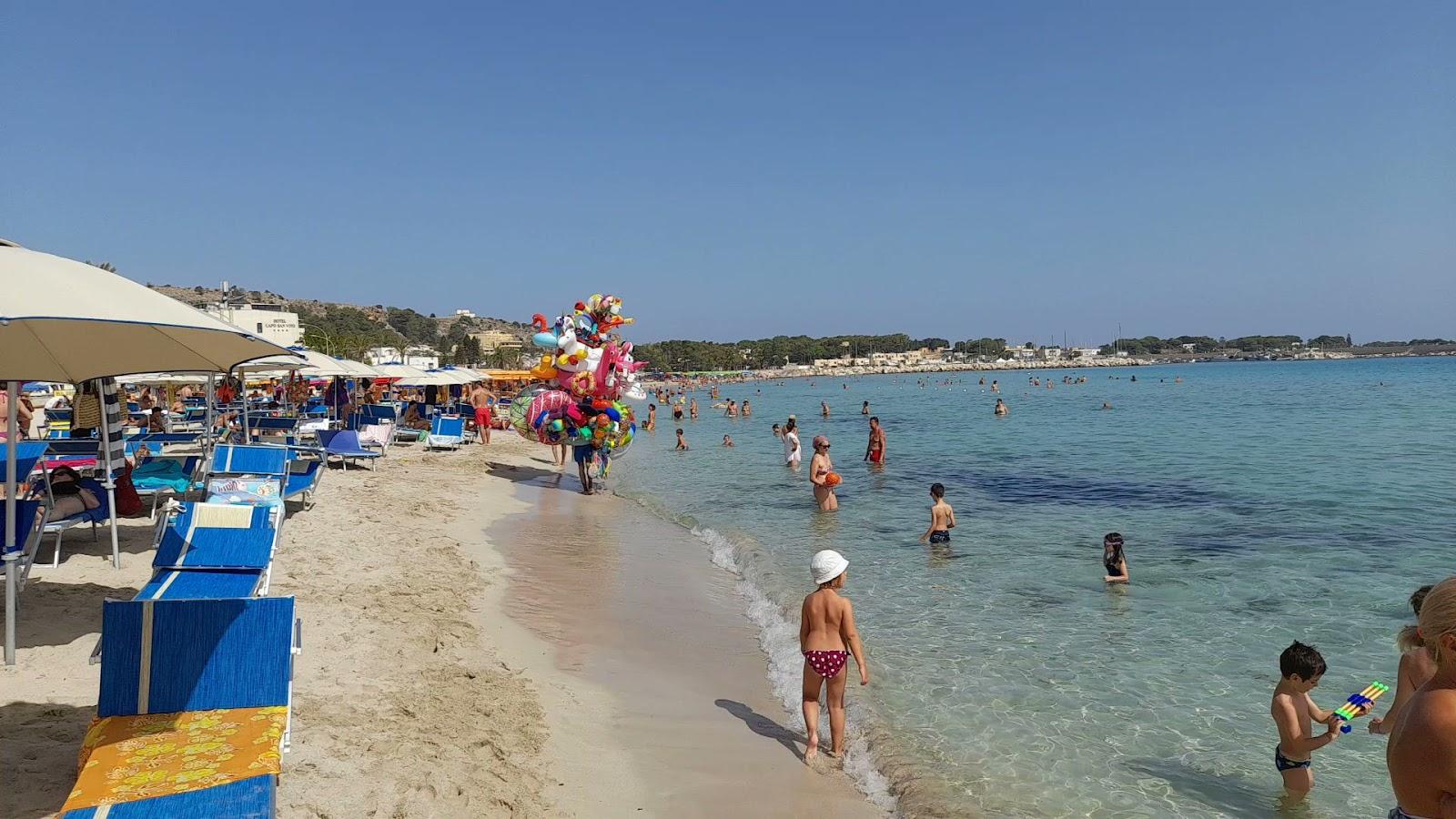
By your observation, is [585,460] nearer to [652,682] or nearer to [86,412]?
[86,412]

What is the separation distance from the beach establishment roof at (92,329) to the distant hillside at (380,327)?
50.2 metres

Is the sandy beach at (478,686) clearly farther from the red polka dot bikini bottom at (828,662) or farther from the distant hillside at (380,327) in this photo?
the distant hillside at (380,327)

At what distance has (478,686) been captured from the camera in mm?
5074

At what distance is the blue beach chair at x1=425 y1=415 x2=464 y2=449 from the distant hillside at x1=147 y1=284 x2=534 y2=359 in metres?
36.5

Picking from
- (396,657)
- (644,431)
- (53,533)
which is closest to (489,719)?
(396,657)

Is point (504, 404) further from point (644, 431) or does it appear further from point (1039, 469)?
point (1039, 469)

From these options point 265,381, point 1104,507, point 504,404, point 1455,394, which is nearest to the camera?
point 1104,507

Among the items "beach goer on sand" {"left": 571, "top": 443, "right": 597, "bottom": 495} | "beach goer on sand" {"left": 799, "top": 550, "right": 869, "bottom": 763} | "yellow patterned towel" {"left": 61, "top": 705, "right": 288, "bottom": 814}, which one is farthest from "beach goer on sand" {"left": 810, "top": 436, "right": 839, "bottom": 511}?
"yellow patterned towel" {"left": 61, "top": 705, "right": 288, "bottom": 814}

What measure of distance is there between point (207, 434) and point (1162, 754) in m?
9.55

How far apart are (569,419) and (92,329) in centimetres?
941

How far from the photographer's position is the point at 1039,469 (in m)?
18.2

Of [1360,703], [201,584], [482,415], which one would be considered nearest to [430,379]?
[482,415]

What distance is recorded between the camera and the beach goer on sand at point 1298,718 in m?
3.92

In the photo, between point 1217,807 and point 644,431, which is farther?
point 644,431
